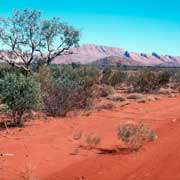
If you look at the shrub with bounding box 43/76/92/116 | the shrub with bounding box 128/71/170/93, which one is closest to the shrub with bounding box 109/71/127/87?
the shrub with bounding box 128/71/170/93

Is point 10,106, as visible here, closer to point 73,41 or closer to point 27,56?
point 27,56

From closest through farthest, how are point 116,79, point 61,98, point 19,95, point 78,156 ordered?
point 78,156
point 19,95
point 61,98
point 116,79

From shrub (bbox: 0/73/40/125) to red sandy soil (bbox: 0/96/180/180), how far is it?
Result: 0.81 m

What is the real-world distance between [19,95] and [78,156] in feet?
22.2

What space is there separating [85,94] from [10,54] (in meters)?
7.18

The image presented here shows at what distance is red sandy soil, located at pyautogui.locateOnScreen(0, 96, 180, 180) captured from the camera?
9492 mm

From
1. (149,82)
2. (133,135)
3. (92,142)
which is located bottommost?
(92,142)

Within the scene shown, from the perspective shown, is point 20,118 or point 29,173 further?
point 20,118

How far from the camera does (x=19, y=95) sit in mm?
17453

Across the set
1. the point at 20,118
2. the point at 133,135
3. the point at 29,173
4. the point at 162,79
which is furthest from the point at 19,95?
the point at 162,79

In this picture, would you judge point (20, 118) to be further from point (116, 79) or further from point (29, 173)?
point (116, 79)

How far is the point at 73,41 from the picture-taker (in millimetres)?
29688

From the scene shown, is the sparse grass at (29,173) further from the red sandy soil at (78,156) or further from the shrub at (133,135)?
the shrub at (133,135)

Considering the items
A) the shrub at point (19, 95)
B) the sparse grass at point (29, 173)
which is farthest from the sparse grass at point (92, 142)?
the shrub at point (19, 95)
